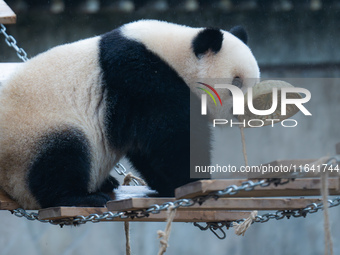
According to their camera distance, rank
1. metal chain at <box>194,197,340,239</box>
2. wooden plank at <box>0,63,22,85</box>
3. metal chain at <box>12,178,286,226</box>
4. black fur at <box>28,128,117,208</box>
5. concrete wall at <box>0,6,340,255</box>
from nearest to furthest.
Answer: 1. metal chain at <box>12,178,286,226</box>
2. metal chain at <box>194,197,340,239</box>
3. black fur at <box>28,128,117,208</box>
4. wooden plank at <box>0,63,22,85</box>
5. concrete wall at <box>0,6,340,255</box>

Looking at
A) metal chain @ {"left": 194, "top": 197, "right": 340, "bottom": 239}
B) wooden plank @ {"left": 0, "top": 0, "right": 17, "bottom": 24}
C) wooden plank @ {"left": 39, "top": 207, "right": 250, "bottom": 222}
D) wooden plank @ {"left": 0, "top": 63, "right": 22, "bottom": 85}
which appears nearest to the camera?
wooden plank @ {"left": 39, "top": 207, "right": 250, "bottom": 222}

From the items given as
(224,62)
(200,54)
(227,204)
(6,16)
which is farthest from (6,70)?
(227,204)

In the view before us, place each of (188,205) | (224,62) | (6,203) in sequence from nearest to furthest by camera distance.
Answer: (188,205) → (6,203) → (224,62)

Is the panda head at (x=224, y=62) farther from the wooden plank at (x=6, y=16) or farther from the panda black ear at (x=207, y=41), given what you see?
the wooden plank at (x=6, y=16)

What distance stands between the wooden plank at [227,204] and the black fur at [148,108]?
387 mm

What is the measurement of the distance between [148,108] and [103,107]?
31 cm

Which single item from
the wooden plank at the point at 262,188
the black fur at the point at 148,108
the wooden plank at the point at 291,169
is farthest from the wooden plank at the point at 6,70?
the wooden plank at the point at 291,169

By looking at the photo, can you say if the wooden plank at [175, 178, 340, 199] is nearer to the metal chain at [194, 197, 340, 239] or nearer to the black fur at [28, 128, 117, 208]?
the metal chain at [194, 197, 340, 239]

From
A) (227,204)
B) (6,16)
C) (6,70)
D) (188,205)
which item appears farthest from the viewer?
(6,70)

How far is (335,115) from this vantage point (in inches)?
275

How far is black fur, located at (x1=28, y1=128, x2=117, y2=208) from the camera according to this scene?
341 centimetres

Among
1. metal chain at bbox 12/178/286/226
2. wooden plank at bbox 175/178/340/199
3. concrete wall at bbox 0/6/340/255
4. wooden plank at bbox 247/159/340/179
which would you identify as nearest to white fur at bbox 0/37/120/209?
metal chain at bbox 12/178/286/226

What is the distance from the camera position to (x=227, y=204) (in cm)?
293

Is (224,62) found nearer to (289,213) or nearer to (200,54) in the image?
(200,54)
